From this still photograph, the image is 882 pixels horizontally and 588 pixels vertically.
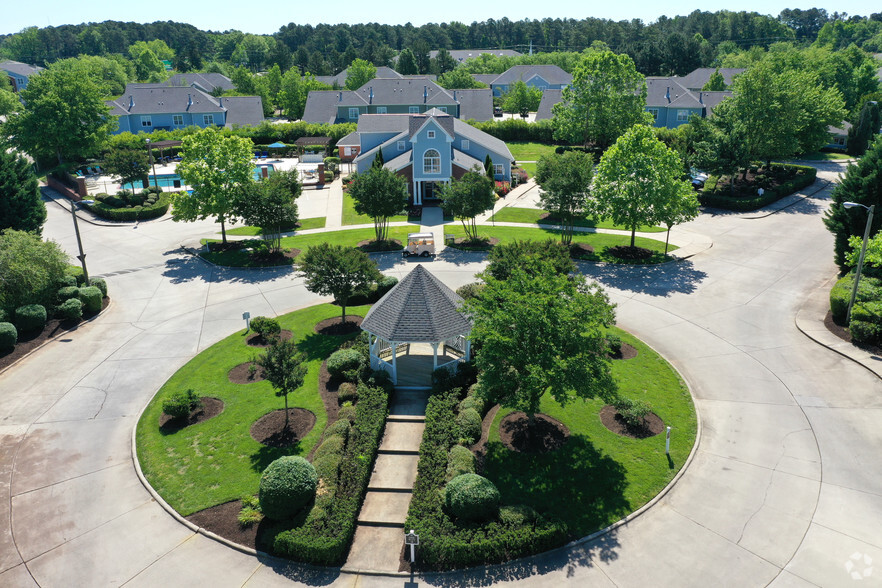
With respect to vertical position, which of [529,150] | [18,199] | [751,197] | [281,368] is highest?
[18,199]

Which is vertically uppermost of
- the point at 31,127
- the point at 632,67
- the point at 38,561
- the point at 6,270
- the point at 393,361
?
the point at 632,67

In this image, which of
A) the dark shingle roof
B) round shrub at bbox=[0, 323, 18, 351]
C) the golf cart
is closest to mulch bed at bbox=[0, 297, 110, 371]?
round shrub at bbox=[0, 323, 18, 351]

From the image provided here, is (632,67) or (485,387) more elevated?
(632,67)

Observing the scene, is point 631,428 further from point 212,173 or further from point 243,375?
point 212,173

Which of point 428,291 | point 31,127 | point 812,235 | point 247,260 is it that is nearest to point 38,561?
point 428,291

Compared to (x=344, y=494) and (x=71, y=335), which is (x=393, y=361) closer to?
(x=344, y=494)

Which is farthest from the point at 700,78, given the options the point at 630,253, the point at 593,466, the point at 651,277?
the point at 593,466
